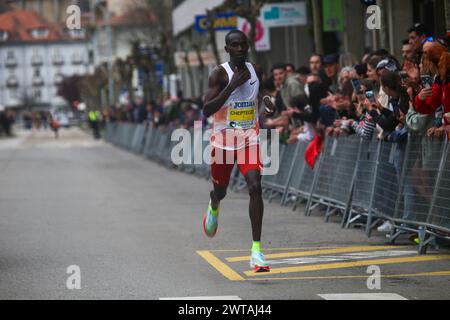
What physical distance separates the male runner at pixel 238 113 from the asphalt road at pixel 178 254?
0.75 m

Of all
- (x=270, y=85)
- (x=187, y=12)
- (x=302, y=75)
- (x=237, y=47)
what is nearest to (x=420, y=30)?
(x=237, y=47)

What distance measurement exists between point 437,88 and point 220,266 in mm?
2984

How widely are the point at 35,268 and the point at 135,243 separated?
228cm

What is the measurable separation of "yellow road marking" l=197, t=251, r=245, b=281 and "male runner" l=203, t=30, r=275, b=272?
0.37 meters

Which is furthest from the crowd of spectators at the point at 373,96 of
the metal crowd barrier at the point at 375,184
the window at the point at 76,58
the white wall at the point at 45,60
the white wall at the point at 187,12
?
the window at the point at 76,58

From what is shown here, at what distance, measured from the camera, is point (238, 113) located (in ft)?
36.1

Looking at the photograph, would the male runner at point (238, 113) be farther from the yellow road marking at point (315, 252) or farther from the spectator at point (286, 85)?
the spectator at point (286, 85)

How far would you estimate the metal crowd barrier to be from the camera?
473 inches

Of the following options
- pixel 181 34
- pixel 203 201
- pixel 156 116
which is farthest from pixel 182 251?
pixel 181 34

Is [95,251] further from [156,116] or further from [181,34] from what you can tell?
[181,34]

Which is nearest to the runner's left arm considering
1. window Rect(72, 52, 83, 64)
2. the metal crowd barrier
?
the metal crowd barrier

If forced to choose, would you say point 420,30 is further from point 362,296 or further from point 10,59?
point 10,59

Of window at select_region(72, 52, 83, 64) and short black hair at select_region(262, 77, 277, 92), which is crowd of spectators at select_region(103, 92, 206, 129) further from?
window at select_region(72, 52, 83, 64)

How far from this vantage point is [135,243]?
515 inches
